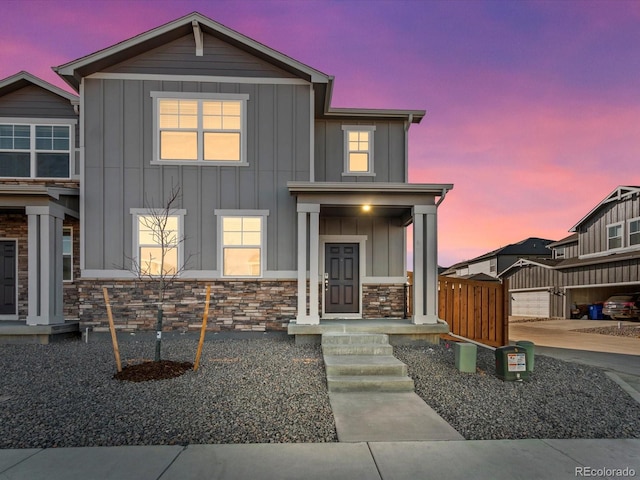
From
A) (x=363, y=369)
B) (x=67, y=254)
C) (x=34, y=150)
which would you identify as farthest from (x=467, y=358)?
(x=34, y=150)

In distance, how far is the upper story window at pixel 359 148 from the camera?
10.5 metres

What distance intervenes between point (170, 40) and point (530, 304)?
2412 centimetres

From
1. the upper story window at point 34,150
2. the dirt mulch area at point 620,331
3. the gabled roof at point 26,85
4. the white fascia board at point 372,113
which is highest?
the gabled roof at point 26,85

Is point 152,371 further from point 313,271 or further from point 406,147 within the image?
point 406,147

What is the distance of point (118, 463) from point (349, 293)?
7.33 m

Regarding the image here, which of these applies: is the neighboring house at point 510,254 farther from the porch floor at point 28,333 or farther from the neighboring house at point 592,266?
the porch floor at point 28,333

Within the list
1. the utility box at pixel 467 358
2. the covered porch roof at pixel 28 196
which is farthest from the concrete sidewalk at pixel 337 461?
the covered porch roof at pixel 28 196

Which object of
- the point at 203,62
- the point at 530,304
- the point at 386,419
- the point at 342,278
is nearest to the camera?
the point at 386,419

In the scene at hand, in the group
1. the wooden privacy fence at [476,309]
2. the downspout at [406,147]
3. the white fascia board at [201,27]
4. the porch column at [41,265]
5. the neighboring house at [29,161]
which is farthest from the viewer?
the downspout at [406,147]

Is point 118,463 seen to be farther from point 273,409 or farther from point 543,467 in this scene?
point 543,467

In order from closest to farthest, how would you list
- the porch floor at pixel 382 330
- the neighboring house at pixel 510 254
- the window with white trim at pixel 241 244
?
the porch floor at pixel 382 330, the window with white trim at pixel 241 244, the neighboring house at pixel 510 254

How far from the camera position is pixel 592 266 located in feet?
61.9

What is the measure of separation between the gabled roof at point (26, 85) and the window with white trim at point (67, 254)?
3.62m

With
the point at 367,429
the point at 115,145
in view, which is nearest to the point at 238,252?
the point at 115,145
